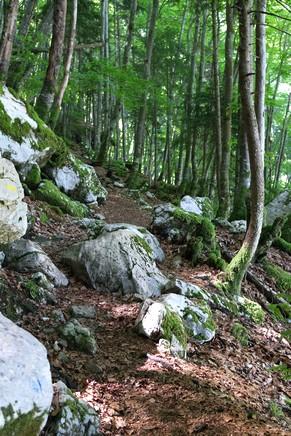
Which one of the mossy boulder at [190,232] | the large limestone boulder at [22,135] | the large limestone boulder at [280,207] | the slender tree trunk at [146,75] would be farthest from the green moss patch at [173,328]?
the slender tree trunk at [146,75]

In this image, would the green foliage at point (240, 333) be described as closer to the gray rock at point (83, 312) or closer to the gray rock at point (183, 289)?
the gray rock at point (183, 289)

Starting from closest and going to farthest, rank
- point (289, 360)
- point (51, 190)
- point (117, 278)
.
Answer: point (289, 360), point (117, 278), point (51, 190)

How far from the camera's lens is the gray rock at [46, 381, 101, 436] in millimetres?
2662

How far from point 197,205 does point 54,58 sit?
17.4 feet

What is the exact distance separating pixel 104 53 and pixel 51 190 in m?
9.94

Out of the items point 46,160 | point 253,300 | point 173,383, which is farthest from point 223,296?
point 46,160

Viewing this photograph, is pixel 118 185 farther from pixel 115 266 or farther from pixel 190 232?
pixel 115 266

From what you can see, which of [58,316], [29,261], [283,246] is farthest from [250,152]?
[283,246]

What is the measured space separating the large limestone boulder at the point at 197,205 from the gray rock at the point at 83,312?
6.18 meters

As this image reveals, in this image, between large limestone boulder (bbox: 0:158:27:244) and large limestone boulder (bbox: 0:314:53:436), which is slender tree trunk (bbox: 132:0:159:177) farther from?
large limestone boulder (bbox: 0:314:53:436)

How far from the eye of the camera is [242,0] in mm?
5578

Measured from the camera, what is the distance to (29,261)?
5215 millimetres

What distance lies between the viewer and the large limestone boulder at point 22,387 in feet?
7.16

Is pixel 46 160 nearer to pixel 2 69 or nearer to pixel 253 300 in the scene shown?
pixel 2 69
